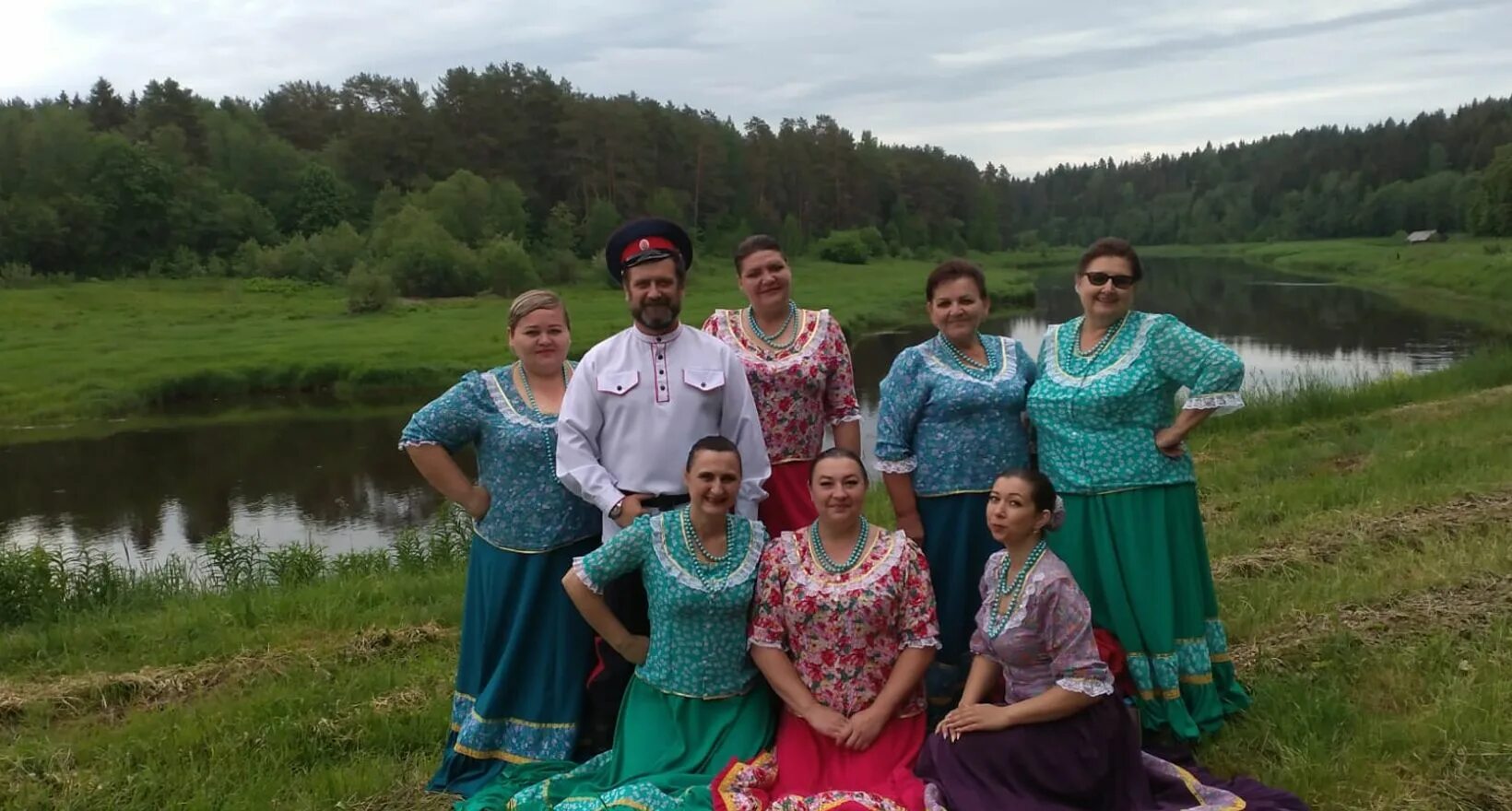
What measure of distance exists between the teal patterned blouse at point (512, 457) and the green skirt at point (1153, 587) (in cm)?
172

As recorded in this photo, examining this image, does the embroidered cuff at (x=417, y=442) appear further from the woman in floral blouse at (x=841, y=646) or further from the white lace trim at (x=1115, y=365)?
the white lace trim at (x=1115, y=365)

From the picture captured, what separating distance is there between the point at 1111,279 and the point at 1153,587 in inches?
40.0

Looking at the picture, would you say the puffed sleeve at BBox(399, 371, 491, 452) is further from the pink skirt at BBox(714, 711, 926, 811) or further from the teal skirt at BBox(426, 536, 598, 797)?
the pink skirt at BBox(714, 711, 926, 811)

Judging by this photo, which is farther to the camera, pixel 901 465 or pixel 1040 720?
pixel 901 465

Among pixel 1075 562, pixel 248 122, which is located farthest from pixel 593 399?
pixel 248 122

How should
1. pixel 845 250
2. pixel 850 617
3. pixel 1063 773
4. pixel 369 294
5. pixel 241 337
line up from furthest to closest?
pixel 845 250
pixel 369 294
pixel 241 337
pixel 850 617
pixel 1063 773

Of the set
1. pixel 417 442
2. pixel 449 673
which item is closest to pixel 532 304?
pixel 417 442

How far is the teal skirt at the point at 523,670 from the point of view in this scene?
3912 mm

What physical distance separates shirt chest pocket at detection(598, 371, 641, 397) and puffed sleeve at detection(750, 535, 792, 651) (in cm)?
71

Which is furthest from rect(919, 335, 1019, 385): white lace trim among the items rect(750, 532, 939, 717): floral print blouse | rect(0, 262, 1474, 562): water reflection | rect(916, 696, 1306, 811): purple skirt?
rect(0, 262, 1474, 562): water reflection

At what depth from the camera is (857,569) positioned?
11.5 feet

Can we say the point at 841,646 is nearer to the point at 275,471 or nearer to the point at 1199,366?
the point at 1199,366

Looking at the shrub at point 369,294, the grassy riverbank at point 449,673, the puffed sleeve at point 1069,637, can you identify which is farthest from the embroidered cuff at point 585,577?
the shrub at point 369,294

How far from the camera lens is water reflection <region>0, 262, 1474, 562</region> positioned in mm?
13289
